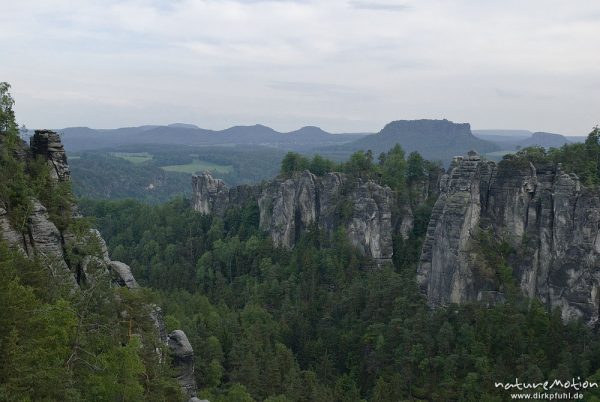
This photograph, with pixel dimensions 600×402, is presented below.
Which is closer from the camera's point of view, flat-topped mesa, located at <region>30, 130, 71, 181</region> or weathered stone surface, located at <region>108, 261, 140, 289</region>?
weathered stone surface, located at <region>108, 261, 140, 289</region>

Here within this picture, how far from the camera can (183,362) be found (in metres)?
27.9

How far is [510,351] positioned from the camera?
42.2 meters

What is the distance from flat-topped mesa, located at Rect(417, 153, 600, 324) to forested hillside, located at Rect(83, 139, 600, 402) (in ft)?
4.90

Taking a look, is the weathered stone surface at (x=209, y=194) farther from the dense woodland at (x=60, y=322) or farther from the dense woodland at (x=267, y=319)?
the dense woodland at (x=60, y=322)

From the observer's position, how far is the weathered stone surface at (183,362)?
89.3 ft

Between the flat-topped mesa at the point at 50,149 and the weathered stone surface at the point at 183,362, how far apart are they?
9954mm

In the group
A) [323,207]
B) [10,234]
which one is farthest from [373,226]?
[10,234]

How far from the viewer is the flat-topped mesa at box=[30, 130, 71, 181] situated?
2980 cm

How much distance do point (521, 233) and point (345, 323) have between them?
17.1 m

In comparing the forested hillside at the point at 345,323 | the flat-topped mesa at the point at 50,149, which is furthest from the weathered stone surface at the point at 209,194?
the flat-topped mesa at the point at 50,149

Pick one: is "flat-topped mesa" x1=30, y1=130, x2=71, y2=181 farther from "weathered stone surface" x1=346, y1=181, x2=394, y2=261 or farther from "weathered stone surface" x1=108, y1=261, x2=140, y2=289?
"weathered stone surface" x1=346, y1=181, x2=394, y2=261

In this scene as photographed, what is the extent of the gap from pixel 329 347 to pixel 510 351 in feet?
51.9

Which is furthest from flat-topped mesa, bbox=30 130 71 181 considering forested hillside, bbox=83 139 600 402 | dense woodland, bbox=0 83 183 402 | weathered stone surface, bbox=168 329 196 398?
forested hillside, bbox=83 139 600 402

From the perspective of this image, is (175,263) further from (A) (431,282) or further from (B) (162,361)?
(B) (162,361)
